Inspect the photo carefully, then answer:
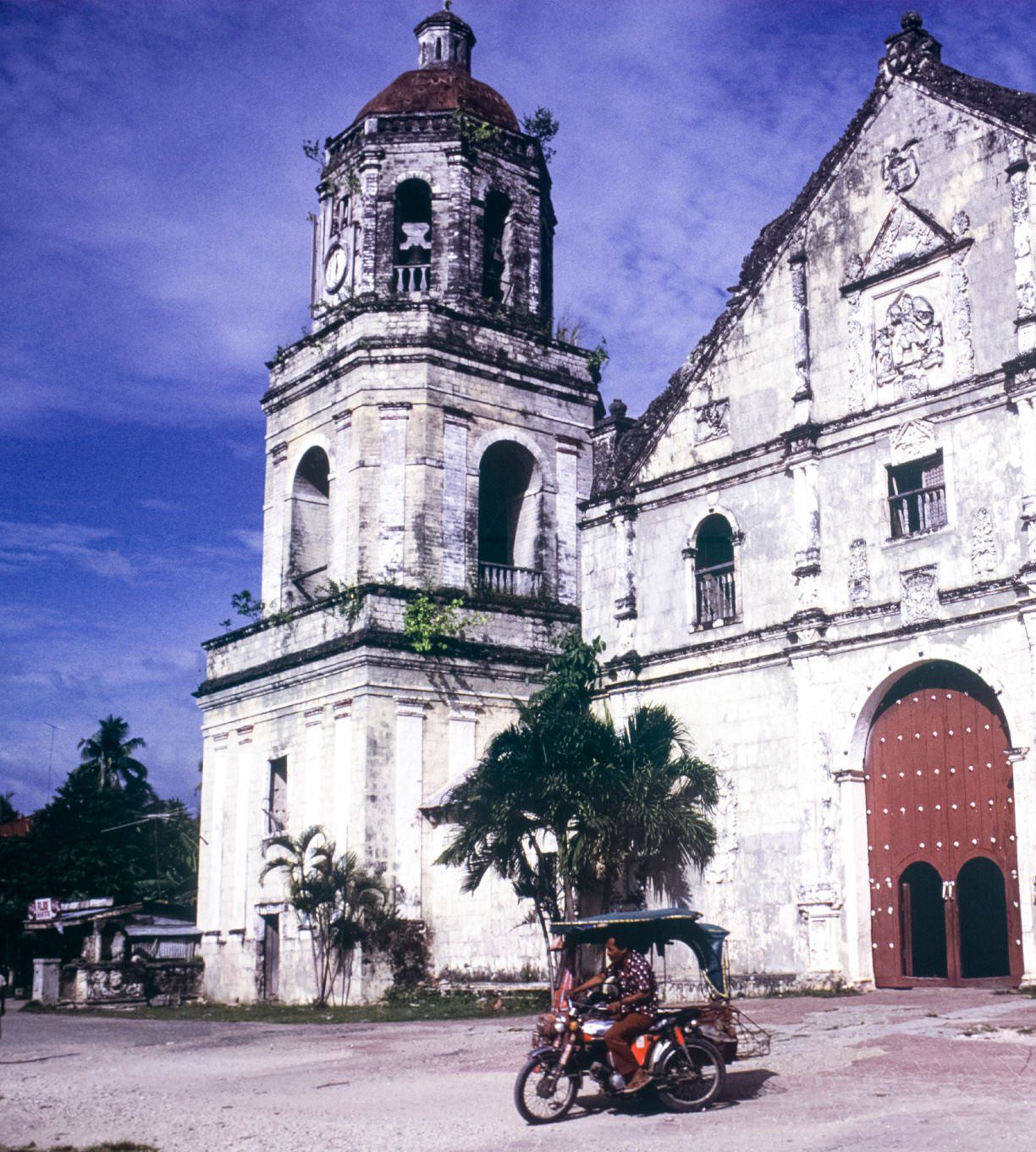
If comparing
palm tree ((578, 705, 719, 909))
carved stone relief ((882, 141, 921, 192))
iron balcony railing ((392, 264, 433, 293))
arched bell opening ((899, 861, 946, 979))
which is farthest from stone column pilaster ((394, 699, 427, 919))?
carved stone relief ((882, 141, 921, 192))

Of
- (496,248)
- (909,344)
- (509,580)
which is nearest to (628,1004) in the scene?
(909,344)

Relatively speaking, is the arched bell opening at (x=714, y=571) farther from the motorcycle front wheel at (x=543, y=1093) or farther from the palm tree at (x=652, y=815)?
the motorcycle front wheel at (x=543, y=1093)

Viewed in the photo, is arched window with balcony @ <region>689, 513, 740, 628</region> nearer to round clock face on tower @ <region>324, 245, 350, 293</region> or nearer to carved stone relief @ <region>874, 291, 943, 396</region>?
carved stone relief @ <region>874, 291, 943, 396</region>

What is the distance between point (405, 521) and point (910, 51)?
11890 millimetres

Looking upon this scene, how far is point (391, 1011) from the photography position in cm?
2319

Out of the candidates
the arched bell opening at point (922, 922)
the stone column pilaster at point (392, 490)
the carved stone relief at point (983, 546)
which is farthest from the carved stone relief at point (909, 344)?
the stone column pilaster at point (392, 490)

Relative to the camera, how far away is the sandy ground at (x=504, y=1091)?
34.1ft

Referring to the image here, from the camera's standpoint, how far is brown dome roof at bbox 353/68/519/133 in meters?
30.5

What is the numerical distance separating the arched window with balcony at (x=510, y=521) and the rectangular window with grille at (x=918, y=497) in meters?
9.71

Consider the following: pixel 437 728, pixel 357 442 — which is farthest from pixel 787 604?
pixel 357 442

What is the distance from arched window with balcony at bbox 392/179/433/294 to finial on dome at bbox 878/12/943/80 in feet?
34.0

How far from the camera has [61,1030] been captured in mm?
23188

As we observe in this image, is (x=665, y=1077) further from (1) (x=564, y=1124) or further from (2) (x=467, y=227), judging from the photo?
(2) (x=467, y=227)

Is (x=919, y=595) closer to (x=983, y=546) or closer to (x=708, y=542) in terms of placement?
(x=983, y=546)
